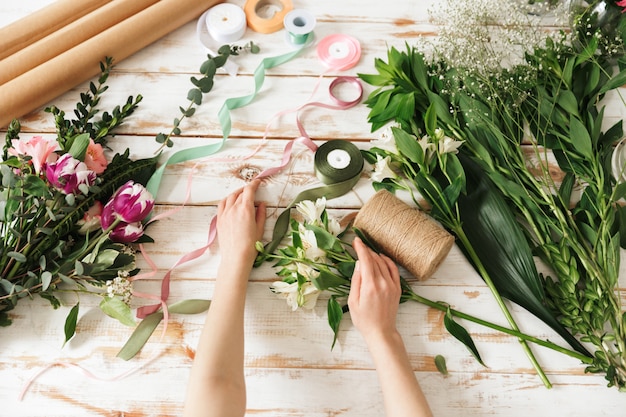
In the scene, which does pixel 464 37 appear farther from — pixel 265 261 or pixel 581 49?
pixel 265 261

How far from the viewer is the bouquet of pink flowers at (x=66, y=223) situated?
1056 millimetres

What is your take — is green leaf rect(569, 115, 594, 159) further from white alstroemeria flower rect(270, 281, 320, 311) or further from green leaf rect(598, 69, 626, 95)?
white alstroemeria flower rect(270, 281, 320, 311)

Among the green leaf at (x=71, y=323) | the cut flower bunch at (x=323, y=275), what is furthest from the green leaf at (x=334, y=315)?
the green leaf at (x=71, y=323)

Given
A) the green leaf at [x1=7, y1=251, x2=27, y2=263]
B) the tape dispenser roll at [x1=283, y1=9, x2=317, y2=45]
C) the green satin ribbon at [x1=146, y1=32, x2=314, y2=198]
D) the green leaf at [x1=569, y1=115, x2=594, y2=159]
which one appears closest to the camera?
the green leaf at [x1=7, y1=251, x2=27, y2=263]

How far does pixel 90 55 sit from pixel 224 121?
0.39 meters

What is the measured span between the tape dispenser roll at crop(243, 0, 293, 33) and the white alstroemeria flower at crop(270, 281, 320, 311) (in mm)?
732

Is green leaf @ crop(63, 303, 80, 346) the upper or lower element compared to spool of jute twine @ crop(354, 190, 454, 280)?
lower

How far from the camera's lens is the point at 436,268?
112 cm

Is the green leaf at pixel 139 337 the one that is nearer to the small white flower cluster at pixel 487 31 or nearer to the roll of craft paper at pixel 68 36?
the roll of craft paper at pixel 68 36

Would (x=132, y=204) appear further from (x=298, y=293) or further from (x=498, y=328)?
(x=498, y=328)

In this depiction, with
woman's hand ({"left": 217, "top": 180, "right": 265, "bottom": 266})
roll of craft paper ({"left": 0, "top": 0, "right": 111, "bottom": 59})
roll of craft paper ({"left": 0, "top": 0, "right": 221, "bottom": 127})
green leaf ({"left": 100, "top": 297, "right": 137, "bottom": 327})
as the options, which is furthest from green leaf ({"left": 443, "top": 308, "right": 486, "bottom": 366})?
roll of craft paper ({"left": 0, "top": 0, "right": 111, "bottom": 59})

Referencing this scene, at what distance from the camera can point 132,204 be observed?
1093 millimetres

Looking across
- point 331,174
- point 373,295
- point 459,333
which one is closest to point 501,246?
point 459,333

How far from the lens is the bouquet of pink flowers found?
3.46 feet
